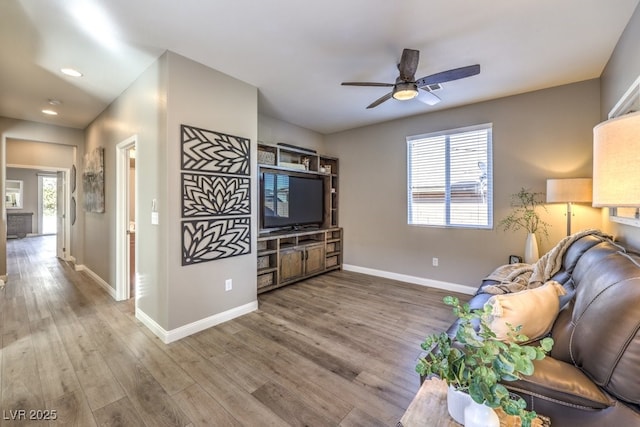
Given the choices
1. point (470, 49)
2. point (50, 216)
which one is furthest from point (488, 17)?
point (50, 216)

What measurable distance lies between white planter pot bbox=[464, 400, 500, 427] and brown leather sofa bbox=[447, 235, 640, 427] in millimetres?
341

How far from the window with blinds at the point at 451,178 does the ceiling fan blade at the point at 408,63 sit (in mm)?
1839

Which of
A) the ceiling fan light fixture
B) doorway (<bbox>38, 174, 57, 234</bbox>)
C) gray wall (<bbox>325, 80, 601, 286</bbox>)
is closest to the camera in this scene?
the ceiling fan light fixture

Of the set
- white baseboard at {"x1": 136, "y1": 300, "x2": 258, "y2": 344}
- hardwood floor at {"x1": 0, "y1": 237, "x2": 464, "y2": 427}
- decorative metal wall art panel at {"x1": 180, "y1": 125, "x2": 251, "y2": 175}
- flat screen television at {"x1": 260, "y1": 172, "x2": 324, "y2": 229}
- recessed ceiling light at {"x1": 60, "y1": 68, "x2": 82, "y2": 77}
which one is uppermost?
recessed ceiling light at {"x1": 60, "y1": 68, "x2": 82, "y2": 77}

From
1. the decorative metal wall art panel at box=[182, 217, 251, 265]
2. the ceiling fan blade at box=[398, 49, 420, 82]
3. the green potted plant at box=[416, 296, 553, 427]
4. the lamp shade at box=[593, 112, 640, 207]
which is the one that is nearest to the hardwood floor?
the decorative metal wall art panel at box=[182, 217, 251, 265]

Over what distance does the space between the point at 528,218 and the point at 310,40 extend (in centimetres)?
324

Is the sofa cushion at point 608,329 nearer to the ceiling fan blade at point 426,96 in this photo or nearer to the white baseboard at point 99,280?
the ceiling fan blade at point 426,96

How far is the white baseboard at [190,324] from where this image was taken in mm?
2496

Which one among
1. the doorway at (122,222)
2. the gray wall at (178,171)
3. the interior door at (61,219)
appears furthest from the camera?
the interior door at (61,219)

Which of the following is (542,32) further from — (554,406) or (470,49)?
(554,406)

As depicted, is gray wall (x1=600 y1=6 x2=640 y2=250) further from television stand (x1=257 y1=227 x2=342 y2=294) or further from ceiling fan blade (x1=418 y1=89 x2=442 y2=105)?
television stand (x1=257 y1=227 x2=342 y2=294)

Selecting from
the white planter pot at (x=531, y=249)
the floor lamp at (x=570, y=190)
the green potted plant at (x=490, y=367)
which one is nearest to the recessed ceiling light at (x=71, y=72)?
the green potted plant at (x=490, y=367)

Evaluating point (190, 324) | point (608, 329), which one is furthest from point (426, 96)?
point (190, 324)

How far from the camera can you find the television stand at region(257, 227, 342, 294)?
383 cm
